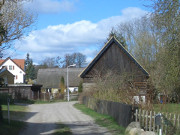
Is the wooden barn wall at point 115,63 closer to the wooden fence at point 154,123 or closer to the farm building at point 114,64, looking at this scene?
the farm building at point 114,64

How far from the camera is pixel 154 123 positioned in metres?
12.8

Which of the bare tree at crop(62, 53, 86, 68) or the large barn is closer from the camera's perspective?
the large barn

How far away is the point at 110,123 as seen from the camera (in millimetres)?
17359

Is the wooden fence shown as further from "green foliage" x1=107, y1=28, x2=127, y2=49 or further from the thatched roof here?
the thatched roof

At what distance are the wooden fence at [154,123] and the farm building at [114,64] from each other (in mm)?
20013

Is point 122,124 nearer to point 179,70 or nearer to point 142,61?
point 179,70

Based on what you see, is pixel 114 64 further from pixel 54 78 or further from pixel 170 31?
pixel 54 78

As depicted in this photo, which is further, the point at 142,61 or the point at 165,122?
the point at 142,61

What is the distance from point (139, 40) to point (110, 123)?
2889 cm

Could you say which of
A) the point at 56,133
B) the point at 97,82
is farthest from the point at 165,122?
the point at 97,82

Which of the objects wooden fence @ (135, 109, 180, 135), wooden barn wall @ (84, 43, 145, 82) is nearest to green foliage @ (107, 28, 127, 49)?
wooden barn wall @ (84, 43, 145, 82)

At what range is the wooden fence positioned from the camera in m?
12.0

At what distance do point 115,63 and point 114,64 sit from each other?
0.16 m

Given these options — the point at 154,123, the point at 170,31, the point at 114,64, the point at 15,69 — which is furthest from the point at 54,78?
the point at 170,31
